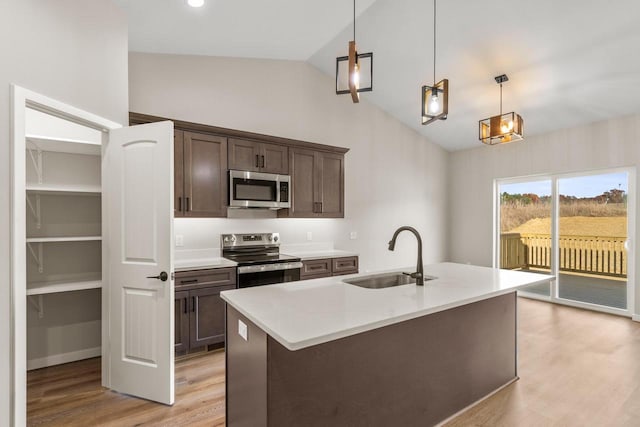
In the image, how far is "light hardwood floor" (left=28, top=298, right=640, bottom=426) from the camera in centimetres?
213

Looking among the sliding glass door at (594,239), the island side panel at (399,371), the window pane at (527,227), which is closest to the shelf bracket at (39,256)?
the island side panel at (399,371)

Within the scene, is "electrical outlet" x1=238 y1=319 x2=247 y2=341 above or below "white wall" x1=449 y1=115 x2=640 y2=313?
below

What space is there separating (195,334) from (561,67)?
4823 mm

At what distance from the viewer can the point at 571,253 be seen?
479cm

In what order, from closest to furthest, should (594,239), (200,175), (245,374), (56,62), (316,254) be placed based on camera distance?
(245,374) < (56,62) < (200,175) < (316,254) < (594,239)

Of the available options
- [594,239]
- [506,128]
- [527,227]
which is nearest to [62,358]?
[506,128]

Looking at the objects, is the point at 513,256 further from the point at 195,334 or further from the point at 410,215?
the point at 195,334

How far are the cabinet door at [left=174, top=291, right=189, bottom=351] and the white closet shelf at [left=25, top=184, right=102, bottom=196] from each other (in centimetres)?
118

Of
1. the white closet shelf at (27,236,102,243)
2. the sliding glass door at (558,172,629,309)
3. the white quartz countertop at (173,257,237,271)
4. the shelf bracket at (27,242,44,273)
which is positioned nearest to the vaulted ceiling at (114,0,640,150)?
the sliding glass door at (558,172,629,309)

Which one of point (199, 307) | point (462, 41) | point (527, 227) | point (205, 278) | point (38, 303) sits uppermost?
point (462, 41)

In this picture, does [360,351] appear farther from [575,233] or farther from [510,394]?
[575,233]

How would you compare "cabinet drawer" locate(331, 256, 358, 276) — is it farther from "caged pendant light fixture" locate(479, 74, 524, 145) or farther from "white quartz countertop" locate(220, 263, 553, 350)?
"caged pendant light fixture" locate(479, 74, 524, 145)

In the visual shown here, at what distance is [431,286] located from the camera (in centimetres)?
206

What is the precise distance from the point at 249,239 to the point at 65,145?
2007mm
